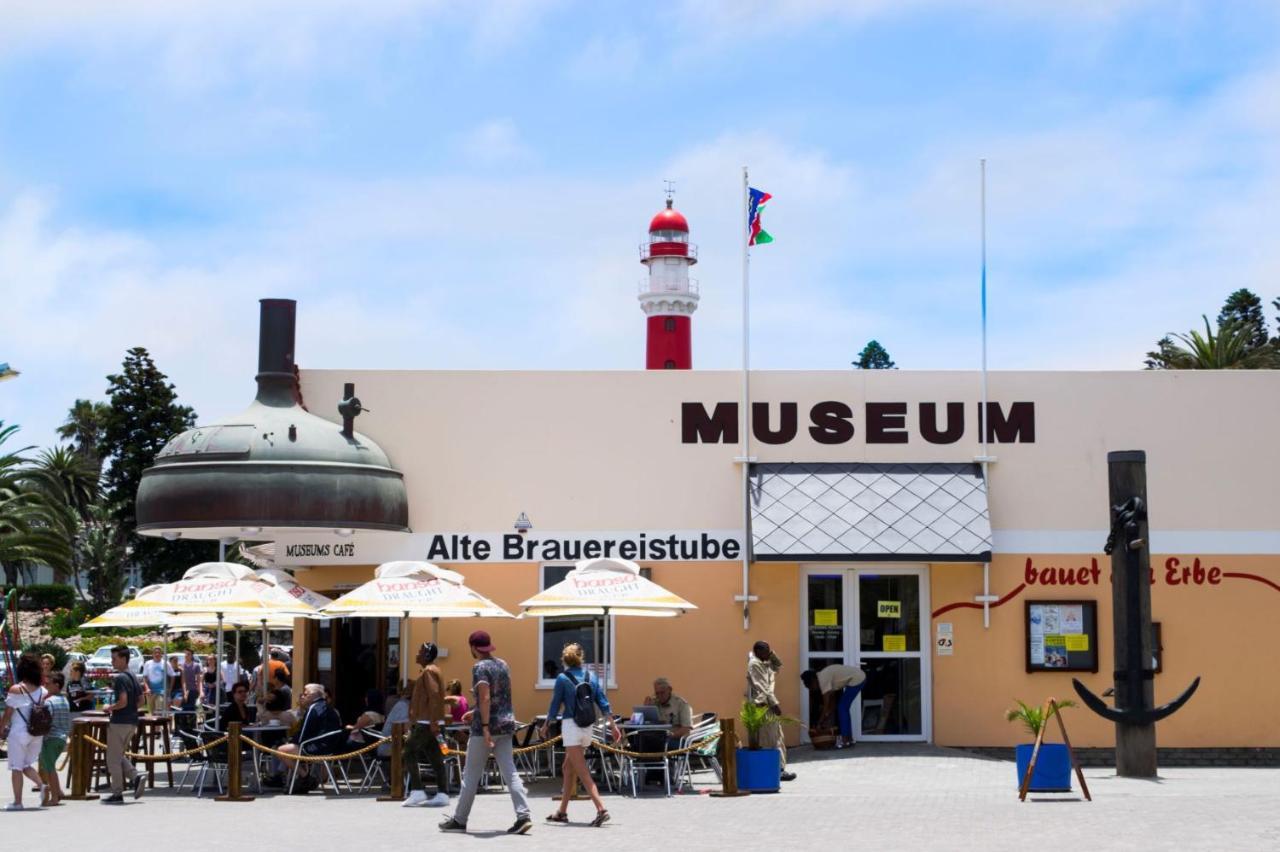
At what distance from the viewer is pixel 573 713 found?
49.0ft

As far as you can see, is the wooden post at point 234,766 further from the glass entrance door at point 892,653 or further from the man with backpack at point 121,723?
the glass entrance door at point 892,653

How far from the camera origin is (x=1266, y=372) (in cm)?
2275

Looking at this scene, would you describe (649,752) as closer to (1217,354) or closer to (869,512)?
(869,512)

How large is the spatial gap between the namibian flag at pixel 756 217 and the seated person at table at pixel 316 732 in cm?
899

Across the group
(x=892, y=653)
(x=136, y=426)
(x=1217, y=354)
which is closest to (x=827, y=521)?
(x=892, y=653)

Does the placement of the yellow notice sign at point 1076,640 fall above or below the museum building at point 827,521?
below

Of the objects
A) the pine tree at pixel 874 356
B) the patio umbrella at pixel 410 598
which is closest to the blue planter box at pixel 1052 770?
the patio umbrella at pixel 410 598

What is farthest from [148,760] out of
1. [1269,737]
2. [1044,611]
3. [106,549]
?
[106,549]

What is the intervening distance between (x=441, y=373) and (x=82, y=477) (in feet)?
160

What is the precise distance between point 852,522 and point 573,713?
7.30 m

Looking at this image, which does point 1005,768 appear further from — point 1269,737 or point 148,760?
point 148,760

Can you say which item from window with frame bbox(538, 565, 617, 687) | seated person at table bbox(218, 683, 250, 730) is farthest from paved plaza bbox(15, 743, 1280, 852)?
window with frame bbox(538, 565, 617, 687)

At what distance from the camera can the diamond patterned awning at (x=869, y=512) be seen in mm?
20984

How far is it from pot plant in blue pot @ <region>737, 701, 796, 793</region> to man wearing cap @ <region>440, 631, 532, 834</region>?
341cm
